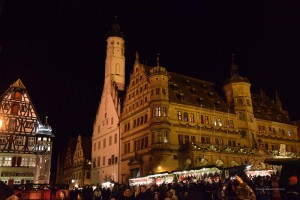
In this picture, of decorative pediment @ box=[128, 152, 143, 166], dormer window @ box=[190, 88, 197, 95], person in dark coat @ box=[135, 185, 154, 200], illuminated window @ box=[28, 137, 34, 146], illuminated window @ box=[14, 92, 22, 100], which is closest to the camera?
person in dark coat @ box=[135, 185, 154, 200]

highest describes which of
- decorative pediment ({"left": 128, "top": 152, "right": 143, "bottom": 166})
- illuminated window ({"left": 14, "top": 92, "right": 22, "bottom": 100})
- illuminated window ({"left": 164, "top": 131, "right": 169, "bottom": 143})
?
illuminated window ({"left": 14, "top": 92, "right": 22, "bottom": 100})

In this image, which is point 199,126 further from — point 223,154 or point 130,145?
point 130,145

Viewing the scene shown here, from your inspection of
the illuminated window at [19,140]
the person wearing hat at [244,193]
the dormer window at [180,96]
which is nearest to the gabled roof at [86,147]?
the illuminated window at [19,140]

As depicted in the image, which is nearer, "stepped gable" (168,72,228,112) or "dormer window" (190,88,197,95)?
"stepped gable" (168,72,228,112)

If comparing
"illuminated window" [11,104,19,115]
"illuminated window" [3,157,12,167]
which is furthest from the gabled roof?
"illuminated window" [11,104,19,115]

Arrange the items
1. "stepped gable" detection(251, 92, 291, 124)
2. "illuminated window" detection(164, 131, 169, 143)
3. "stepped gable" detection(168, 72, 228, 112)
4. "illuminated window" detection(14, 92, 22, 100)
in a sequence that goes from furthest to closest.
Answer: "stepped gable" detection(251, 92, 291, 124) < "illuminated window" detection(14, 92, 22, 100) < "stepped gable" detection(168, 72, 228, 112) < "illuminated window" detection(164, 131, 169, 143)

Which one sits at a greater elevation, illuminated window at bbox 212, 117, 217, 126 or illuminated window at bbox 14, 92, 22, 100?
illuminated window at bbox 14, 92, 22, 100

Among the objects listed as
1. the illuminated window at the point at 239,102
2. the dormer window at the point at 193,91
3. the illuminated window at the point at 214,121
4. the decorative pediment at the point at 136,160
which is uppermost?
the dormer window at the point at 193,91

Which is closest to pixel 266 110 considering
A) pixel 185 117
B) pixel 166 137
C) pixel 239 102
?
pixel 239 102

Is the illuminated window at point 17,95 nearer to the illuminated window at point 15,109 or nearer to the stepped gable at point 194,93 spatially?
the illuminated window at point 15,109

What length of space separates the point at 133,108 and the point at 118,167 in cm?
994

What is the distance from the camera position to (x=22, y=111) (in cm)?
5344

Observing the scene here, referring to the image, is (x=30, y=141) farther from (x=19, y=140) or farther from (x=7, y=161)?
(x=7, y=161)

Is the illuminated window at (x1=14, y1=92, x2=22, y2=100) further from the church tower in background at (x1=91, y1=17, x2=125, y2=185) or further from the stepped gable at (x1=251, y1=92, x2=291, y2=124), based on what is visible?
the stepped gable at (x1=251, y1=92, x2=291, y2=124)
